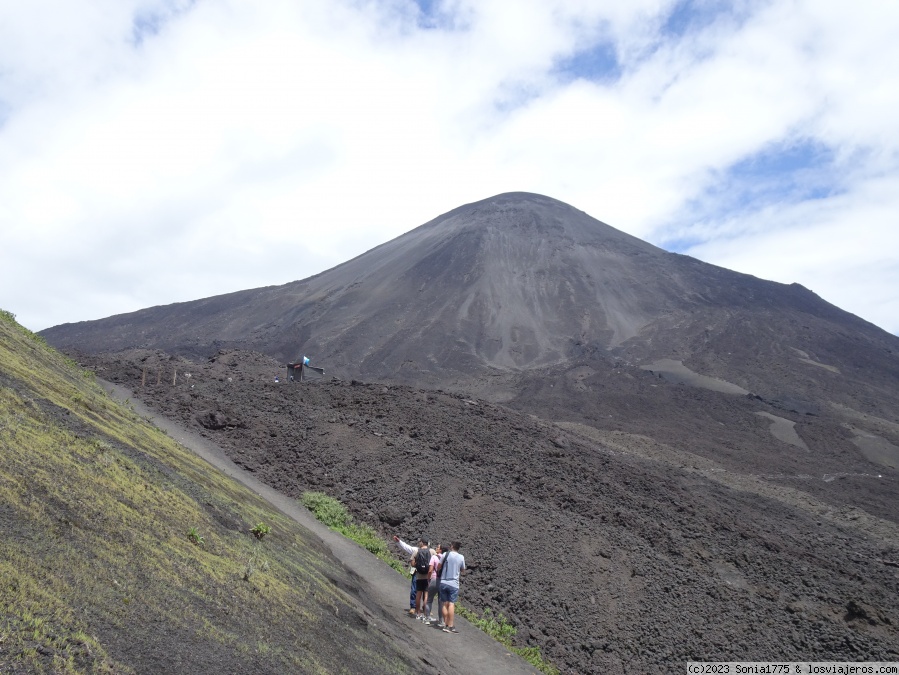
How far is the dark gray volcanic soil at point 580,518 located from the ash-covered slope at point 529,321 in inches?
1294

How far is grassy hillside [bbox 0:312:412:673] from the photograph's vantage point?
5.32m

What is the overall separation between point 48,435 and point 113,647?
4.65m

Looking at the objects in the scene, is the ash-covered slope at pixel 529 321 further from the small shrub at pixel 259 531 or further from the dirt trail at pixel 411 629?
the small shrub at pixel 259 531

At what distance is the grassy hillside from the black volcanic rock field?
14.5 ft

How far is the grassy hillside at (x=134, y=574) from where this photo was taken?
17.5 feet

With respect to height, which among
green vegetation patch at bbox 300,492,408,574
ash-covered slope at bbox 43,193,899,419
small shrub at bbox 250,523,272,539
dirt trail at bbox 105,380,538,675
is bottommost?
dirt trail at bbox 105,380,538,675

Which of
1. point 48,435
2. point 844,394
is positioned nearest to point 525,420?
point 48,435

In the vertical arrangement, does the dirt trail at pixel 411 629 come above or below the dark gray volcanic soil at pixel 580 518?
below

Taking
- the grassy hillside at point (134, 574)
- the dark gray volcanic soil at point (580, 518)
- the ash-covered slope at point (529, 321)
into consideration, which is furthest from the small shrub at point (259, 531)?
the ash-covered slope at point (529, 321)

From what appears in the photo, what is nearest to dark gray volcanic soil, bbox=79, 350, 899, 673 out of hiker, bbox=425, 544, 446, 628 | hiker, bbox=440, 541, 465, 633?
hiker, bbox=425, 544, 446, 628

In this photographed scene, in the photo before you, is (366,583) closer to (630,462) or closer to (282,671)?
(282,671)

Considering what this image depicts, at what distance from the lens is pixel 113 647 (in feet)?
17.5

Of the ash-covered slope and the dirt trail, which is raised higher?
the ash-covered slope

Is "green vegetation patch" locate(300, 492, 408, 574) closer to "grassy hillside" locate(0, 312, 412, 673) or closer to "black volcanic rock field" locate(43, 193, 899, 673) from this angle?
"black volcanic rock field" locate(43, 193, 899, 673)
